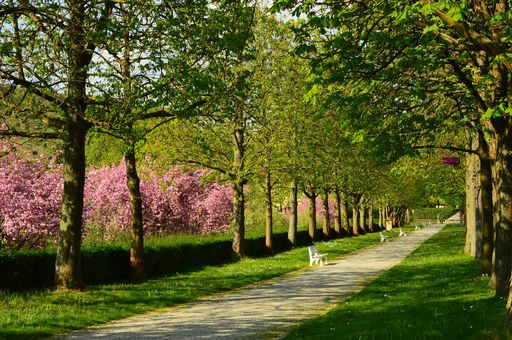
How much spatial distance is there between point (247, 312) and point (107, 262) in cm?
733

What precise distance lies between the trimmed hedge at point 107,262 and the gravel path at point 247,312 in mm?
4522

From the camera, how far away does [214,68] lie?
14586 mm

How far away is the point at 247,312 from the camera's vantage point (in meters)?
13.2

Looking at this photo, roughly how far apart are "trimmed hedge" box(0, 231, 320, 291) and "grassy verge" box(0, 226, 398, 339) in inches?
32.8

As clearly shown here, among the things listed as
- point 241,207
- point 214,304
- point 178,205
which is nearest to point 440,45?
point 214,304

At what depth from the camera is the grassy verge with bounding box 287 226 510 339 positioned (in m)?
9.41

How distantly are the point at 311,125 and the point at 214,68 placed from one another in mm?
17490

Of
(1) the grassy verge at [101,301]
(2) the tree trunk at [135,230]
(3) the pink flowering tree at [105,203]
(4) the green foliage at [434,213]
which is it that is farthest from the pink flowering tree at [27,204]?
(4) the green foliage at [434,213]

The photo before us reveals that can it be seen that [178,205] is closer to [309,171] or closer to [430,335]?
[309,171]

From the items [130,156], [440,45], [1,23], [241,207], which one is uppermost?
[1,23]

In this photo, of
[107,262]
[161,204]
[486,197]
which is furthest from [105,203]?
[486,197]

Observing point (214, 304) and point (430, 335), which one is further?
point (214, 304)

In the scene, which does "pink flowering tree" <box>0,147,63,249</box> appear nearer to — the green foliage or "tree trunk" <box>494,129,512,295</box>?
"tree trunk" <box>494,129,512,295</box>

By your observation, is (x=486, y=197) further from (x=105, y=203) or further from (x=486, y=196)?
(x=105, y=203)
